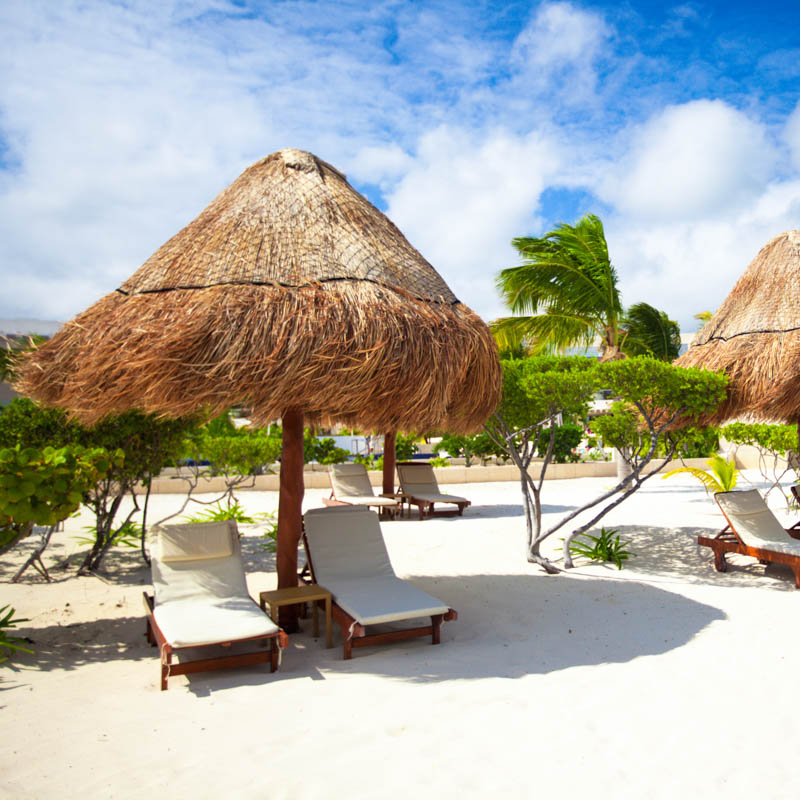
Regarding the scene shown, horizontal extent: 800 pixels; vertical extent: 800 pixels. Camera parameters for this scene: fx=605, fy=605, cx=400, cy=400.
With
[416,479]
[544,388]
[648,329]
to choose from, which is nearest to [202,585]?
[544,388]

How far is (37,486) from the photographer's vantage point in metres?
4.04

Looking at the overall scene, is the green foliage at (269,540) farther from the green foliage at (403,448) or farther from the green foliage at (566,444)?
the green foliage at (566,444)

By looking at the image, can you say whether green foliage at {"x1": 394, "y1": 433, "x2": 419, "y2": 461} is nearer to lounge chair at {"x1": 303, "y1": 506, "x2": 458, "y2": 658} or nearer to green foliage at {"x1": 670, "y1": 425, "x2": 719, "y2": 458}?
green foliage at {"x1": 670, "y1": 425, "x2": 719, "y2": 458}

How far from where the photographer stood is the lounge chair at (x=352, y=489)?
12039 mm

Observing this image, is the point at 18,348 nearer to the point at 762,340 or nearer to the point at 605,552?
the point at 605,552

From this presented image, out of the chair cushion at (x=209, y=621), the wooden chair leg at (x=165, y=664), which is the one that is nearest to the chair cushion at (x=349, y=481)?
the chair cushion at (x=209, y=621)

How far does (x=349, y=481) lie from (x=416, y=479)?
1.40 meters

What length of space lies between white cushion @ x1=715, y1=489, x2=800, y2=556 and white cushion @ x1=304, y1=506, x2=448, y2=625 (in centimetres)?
436

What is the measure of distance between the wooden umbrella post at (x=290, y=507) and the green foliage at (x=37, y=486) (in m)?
1.59

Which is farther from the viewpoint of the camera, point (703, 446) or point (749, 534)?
point (703, 446)

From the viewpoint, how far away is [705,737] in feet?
10.7

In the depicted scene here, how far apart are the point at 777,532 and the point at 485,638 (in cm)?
472

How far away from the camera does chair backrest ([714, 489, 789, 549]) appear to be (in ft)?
24.0

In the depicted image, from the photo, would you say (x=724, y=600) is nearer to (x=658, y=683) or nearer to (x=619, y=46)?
(x=658, y=683)
